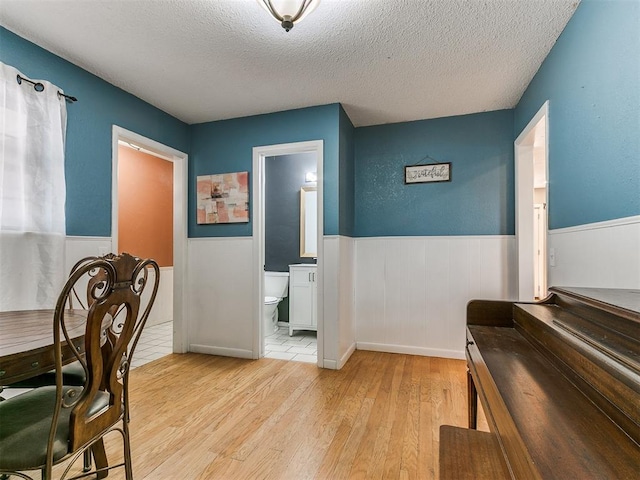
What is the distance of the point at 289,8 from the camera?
4.99 ft

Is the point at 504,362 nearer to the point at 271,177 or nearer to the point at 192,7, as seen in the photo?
the point at 192,7

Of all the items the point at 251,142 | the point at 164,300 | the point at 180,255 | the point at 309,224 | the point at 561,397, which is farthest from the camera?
the point at 164,300

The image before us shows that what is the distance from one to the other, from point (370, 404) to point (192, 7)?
107 inches

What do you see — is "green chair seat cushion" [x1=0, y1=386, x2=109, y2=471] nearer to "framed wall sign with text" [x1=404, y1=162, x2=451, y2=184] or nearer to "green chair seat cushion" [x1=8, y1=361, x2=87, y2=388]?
"green chair seat cushion" [x1=8, y1=361, x2=87, y2=388]

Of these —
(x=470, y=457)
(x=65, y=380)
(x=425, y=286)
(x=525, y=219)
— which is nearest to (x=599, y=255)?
(x=470, y=457)

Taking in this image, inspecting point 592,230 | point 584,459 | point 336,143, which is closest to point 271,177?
point 336,143

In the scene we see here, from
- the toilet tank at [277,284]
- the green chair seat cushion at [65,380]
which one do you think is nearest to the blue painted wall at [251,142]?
the toilet tank at [277,284]

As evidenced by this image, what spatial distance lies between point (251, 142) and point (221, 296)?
5.34ft

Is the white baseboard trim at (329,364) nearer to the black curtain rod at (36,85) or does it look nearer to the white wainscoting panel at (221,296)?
the white wainscoting panel at (221,296)

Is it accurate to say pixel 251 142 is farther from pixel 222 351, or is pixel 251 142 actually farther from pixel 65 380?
pixel 65 380

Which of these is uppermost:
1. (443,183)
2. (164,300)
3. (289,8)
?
(289,8)

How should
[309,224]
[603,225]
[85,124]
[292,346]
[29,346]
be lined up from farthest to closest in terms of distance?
[309,224] → [292,346] → [85,124] → [603,225] → [29,346]

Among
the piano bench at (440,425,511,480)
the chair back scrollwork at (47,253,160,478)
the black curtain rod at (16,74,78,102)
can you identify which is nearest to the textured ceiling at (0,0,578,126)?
the black curtain rod at (16,74,78,102)

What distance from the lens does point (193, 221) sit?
3326 millimetres
